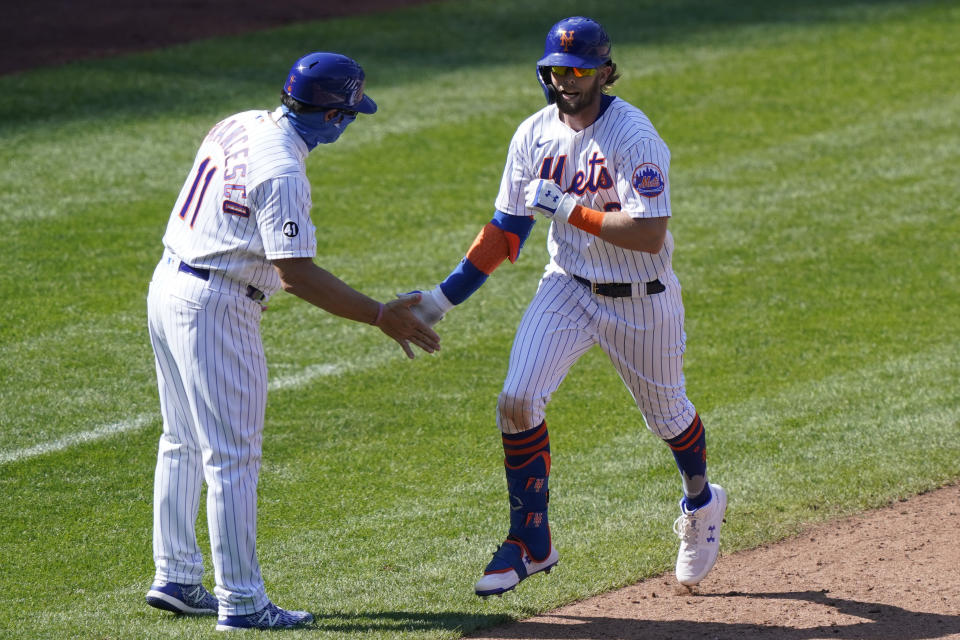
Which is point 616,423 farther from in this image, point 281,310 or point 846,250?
point 846,250

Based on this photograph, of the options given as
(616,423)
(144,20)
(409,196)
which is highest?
(144,20)

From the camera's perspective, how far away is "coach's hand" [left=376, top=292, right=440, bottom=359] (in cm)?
432

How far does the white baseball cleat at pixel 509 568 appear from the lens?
4.30 m

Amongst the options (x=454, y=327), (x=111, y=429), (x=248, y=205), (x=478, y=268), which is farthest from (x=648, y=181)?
(x=454, y=327)

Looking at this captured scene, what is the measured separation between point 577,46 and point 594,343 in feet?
3.34

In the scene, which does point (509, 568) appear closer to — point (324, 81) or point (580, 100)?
point (580, 100)

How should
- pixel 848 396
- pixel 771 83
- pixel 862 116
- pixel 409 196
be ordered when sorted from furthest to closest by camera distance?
1. pixel 771 83
2. pixel 862 116
3. pixel 409 196
4. pixel 848 396

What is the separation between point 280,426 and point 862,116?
718cm

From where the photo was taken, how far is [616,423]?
6.36 meters

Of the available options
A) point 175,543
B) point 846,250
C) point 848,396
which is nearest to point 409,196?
point 846,250

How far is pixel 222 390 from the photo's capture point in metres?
4.07

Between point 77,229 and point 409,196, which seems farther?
point 409,196

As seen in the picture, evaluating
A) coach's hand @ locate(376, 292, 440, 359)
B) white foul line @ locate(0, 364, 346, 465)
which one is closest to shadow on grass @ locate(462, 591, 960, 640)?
coach's hand @ locate(376, 292, 440, 359)

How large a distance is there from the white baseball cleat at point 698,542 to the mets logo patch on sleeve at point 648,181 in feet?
3.96
